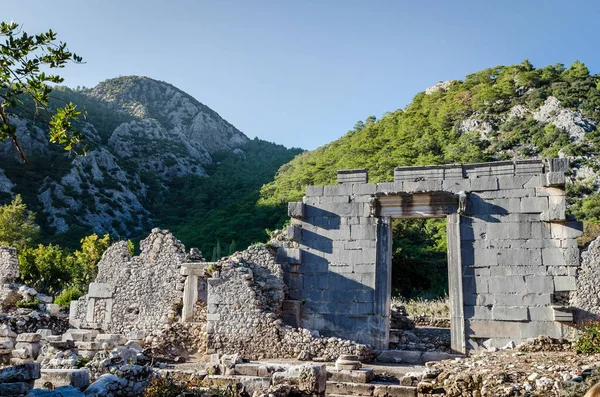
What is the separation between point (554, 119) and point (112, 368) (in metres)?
31.7

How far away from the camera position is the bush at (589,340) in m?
10.2

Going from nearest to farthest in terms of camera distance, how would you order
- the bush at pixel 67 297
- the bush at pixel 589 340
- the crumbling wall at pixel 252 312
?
the bush at pixel 589 340 → the crumbling wall at pixel 252 312 → the bush at pixel 67 297

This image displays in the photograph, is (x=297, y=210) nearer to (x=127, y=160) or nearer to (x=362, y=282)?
(x=362, y=282)

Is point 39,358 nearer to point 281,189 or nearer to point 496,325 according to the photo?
point 496,325

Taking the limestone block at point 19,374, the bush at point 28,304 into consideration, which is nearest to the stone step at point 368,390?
the limestone block at point 19,374

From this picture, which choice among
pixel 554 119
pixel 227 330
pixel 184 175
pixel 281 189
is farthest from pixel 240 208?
pixel 227 330

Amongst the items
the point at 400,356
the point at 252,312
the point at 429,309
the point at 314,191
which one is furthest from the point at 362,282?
the point at 429,309

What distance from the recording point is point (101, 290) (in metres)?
16.2

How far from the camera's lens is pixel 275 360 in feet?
40.1

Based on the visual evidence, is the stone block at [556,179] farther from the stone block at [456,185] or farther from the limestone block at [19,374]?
the limestone block at [19,374]

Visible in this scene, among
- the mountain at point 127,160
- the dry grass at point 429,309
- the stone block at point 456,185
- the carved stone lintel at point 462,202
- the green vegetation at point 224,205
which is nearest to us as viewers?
the carved stone lintel at point 462,202

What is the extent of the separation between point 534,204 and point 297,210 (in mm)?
5480

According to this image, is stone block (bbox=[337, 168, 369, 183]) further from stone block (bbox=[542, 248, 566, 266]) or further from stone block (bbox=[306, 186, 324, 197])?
stone block (bbox=[542, 248, 566, 266])

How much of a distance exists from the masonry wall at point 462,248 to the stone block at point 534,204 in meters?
0.02
